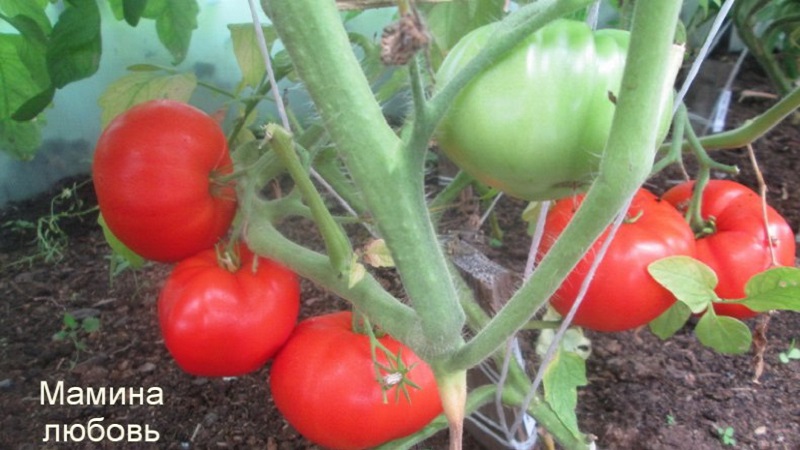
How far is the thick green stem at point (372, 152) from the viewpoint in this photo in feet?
1.25

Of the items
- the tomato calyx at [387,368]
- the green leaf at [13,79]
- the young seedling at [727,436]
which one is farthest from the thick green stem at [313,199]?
the young seedling at [727,436]

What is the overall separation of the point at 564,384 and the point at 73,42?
57 centimetres

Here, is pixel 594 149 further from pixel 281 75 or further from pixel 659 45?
pixel 281 75

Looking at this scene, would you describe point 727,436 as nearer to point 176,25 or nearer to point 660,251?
point 660,251

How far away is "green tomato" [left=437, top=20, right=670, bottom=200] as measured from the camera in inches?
16.3

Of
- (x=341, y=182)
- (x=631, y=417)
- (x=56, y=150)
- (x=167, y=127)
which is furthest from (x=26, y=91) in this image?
(x=631, y=417)

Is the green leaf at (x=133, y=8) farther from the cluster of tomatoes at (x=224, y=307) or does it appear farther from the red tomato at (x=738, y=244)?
the red tomato at (x=738, y=244)

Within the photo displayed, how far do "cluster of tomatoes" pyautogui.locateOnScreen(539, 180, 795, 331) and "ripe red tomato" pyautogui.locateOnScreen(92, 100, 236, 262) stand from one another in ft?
1.10

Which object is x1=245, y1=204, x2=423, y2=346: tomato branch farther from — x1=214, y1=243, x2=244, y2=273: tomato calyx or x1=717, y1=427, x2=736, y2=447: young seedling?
x1=717, y1=427, x2=736, y2=447: young seedling

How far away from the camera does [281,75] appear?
779mm

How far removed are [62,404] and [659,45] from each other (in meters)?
0.89

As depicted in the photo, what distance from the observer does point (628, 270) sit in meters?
0.68

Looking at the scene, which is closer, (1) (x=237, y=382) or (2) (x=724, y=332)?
(2) (x=724, y=332)

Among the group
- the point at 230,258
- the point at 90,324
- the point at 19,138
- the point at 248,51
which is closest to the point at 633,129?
the point at 230,258
